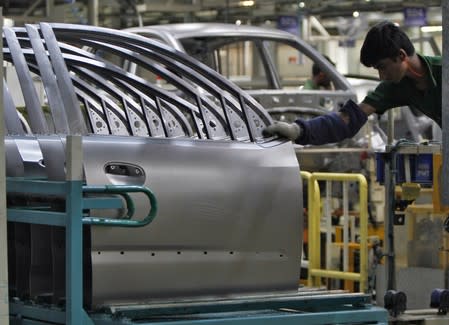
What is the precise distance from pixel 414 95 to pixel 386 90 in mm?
159

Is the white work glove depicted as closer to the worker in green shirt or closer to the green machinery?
the worker in green shirt

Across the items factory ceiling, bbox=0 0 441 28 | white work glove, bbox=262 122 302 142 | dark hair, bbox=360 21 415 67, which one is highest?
factory ceiling, bbox=0 0 441 28

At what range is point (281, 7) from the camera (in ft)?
74.7

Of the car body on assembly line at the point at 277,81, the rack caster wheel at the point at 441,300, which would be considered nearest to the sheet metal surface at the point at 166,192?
the rack caster wheel at the point at 441,300

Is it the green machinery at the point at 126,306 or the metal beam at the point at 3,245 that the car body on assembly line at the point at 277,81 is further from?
the metal beam at the point at 3,245

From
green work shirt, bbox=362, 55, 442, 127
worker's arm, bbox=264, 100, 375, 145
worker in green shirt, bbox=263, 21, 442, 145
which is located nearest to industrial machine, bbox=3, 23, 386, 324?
worker's arm, bbox=264, 100, 375, 145

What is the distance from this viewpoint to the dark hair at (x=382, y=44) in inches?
234

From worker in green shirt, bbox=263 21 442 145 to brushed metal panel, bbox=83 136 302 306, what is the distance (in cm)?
40

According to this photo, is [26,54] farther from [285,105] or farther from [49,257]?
[285,105]

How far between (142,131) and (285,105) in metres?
6.02

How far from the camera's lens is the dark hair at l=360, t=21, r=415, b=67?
5.95m

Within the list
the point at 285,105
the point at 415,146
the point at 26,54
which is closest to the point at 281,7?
the point at 285,105

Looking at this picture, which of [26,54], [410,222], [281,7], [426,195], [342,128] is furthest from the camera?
[281,7]

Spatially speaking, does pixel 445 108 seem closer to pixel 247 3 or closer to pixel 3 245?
pixel 3 245
